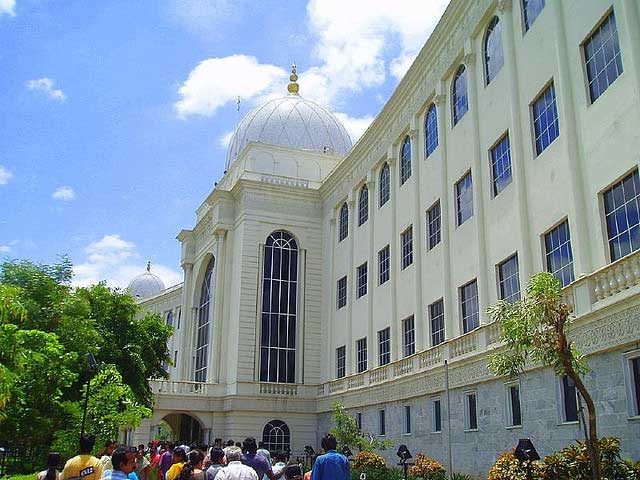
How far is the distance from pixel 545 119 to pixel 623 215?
468cm

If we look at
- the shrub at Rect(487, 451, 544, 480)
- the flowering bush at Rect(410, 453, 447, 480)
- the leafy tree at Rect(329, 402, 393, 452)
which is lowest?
the flowering bush at Rect(410, 453, 447, 480)

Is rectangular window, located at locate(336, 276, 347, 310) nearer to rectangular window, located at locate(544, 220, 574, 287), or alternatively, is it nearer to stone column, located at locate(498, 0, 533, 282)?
stone column, located at locate(498, 0, 533, 282)

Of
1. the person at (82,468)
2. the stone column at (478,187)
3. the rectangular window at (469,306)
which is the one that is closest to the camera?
the person at (82,468)

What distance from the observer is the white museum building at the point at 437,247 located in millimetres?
15172

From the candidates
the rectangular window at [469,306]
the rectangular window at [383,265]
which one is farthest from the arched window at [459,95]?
the rectangular window at [383,265]

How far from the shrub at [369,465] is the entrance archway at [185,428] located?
73.8ft

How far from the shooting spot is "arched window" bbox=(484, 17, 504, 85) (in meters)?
21.5

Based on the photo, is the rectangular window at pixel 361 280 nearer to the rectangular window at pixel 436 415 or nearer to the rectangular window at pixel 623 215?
the rectangular window at pixel 436 415

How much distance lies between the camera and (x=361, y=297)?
32.9m

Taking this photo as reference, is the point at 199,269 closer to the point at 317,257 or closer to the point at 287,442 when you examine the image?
the point at 317,257

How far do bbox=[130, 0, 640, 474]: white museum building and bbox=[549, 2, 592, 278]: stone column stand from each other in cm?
5

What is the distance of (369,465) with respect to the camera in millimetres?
23281

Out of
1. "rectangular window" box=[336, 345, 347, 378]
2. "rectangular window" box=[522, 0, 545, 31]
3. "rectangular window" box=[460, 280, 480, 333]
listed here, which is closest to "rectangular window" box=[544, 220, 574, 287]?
"rectangular window" box=[460, 280, 480, 333]

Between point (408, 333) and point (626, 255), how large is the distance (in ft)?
46.2
